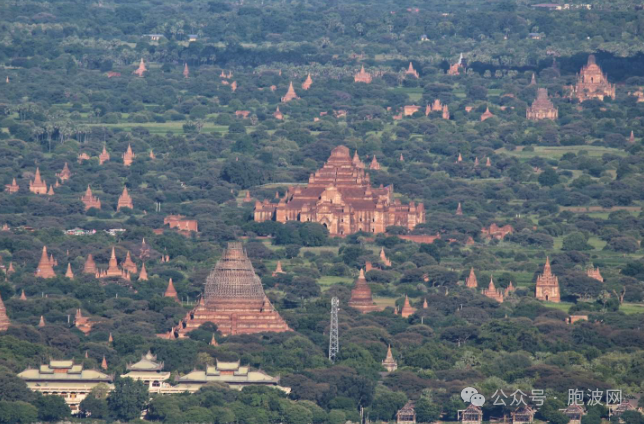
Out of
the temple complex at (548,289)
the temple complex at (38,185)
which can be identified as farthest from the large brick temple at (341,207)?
the temple complex at (548,289)

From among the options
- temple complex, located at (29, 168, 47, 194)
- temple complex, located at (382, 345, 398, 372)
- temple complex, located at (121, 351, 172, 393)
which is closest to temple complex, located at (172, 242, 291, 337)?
temple complex, located at (382, 345, 398, 372)

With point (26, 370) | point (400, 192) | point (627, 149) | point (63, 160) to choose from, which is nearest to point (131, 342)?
point (26, 370)

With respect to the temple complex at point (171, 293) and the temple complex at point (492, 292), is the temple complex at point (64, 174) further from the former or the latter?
the temple complex at point (492, 292)

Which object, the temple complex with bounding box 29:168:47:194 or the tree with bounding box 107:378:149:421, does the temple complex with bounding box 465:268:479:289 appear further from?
the temple complex with bounding box 29:168:47:194

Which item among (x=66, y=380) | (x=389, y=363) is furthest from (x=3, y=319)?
(x=389, y=363)

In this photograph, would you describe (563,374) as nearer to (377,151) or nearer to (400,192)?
(400,192)

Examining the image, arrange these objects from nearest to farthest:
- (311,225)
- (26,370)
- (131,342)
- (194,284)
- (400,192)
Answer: (26,370)
(131,342)
(194,284)
(311,225)
(400,192)
